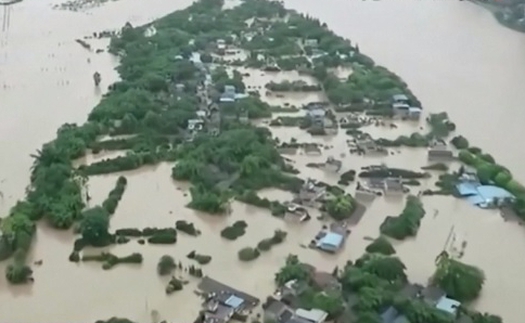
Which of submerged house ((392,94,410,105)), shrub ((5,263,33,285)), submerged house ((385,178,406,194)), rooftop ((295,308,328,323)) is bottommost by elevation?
shrub ((5,263,33,285))

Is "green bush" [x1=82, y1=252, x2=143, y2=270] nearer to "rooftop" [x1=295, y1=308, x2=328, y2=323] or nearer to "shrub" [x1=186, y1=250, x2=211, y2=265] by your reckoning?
"shrub" [x1=186, y1=250, x2=211, y2=265]

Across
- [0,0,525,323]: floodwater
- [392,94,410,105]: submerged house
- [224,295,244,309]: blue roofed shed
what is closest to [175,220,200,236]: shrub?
[0,0,525,323]: floodwater

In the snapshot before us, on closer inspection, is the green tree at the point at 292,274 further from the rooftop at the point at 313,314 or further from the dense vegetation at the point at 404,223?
the dense vegetation at the point at 404,223

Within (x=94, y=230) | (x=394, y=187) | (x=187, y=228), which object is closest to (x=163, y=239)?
(x=187, y=228)

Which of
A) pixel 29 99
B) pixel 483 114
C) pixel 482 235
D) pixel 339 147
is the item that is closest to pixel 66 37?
pixel 29 99

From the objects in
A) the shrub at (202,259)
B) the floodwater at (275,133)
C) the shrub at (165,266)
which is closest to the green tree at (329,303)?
the floodwater at (275,133)

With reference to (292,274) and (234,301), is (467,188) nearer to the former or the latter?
(292,274)
